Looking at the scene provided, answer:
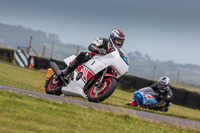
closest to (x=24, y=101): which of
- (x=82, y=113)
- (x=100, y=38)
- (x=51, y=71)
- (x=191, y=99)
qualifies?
(x=82, y=113)

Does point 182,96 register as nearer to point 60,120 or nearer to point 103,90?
point 103,90

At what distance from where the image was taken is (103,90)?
8.34 meters

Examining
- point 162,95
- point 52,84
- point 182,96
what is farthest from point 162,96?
point 182,96

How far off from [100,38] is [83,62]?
28.9 inches

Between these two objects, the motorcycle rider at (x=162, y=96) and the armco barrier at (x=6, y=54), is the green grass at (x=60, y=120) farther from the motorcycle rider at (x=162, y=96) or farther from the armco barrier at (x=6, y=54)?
the armco barrier at (x=6, y=54)

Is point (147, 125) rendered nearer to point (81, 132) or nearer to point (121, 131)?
point (121, 131)

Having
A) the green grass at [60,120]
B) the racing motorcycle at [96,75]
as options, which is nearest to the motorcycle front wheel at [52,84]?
the racing motorcycle at [96,75]

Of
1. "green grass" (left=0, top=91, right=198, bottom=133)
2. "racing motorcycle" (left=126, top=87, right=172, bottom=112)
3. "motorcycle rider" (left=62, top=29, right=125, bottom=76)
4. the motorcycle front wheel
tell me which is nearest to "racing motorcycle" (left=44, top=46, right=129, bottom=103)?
"motorcycle rider" (left=62, top=29, right=125, bottom=76)

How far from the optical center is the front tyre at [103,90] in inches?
316

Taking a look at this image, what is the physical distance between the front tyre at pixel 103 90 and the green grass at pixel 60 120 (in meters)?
1.70

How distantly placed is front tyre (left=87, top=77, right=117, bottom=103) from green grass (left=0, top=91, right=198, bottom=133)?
170 cm

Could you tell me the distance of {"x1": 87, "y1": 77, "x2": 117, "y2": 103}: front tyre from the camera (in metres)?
8.03

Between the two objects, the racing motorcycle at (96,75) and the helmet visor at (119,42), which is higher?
the helmet visor at (119,42)

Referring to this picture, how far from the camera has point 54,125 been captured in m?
4.52
